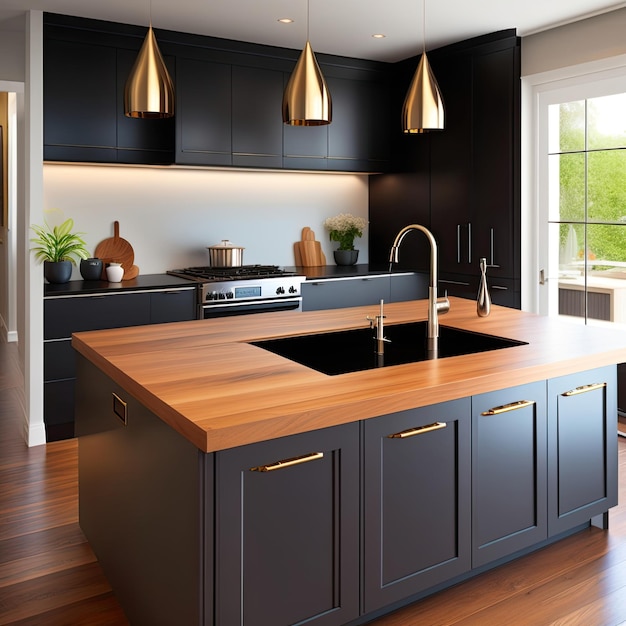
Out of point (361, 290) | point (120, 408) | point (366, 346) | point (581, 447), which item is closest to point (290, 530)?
point (120, 408)

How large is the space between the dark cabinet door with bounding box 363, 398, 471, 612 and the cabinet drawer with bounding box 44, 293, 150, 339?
263 cm

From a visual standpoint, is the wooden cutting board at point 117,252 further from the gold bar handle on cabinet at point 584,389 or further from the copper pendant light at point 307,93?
the gold bar handle on cabinet at point 584,389

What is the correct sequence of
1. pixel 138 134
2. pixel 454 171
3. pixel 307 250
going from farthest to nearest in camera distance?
1. pixel 307 250
2. pixel 454 171
3. pixel 138 134

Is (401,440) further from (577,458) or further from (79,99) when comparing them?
(79,99)

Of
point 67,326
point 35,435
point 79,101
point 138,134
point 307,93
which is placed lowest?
point 35,435

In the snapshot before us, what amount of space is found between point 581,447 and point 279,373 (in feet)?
4.36

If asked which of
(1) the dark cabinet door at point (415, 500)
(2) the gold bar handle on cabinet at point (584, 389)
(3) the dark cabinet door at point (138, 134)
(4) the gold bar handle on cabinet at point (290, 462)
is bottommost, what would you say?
(1) the dark cabinet door at point (415, 500)

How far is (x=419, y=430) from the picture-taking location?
85.0 inches

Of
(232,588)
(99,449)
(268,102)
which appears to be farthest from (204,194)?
(232,588)

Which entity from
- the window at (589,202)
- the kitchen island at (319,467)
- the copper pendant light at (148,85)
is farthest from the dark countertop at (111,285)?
the window at (589,202)

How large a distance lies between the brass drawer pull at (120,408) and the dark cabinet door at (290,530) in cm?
62

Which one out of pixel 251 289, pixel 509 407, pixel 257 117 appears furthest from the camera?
pixel 257 117

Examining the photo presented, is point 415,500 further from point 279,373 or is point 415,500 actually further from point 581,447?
point 581,447

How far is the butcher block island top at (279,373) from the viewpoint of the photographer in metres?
1.79
